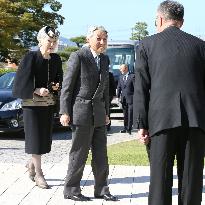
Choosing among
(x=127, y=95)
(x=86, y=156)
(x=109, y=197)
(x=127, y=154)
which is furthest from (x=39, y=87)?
(x=127, y=95)

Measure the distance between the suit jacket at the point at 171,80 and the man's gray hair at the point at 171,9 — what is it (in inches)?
3.6

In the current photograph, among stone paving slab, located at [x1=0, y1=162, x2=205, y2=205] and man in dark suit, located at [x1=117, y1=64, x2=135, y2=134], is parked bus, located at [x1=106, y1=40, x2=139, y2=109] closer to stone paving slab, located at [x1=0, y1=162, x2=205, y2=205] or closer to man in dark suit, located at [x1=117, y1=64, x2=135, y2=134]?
man in dark suit, located at [x1=117, y1=64, x2=135, y2=134]

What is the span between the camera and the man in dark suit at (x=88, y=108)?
6160 mm

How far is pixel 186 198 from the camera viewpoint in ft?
15.0

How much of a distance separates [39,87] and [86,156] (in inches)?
44.0

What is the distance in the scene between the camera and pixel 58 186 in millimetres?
6973

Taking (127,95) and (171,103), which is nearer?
(171,103)

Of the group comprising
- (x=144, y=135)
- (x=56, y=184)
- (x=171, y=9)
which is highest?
(x=171, y=9)

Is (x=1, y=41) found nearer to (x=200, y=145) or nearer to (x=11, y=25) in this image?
(x=11, y=25)

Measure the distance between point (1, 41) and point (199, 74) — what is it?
41438 millimetres

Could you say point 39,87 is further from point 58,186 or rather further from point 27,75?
point 58,186

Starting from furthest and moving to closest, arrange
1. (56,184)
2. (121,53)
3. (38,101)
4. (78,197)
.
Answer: (121,53), (56,184), (38,101), (78,197)

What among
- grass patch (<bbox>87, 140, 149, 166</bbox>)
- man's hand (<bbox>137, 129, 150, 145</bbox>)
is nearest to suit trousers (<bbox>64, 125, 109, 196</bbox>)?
man's hand (<bbox>137, 129, 150, 145</bbox>)

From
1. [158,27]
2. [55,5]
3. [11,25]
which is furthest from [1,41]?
[158,27]
